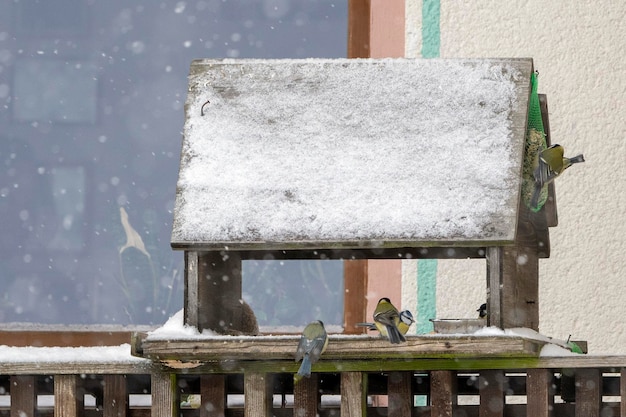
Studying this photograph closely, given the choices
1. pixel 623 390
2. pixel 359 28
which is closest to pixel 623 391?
pixel 623 390

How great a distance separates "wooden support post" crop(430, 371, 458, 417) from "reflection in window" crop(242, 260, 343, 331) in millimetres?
1782

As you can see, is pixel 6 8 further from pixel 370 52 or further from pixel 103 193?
pixel 370 52

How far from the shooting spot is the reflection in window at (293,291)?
445 cm

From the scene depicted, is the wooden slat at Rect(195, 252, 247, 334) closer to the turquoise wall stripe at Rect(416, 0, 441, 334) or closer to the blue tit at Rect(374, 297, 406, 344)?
the blue tit at Rect(374, 297, 406, 344)

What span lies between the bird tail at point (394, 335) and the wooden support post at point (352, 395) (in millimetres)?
201

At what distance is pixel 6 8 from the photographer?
460cm

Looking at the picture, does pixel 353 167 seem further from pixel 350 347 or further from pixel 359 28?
pixel 359 28

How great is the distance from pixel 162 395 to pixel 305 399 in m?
0.32

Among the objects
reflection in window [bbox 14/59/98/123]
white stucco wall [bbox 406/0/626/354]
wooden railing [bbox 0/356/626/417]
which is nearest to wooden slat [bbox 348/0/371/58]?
white stucco wall [bbox 406/0/626/354]

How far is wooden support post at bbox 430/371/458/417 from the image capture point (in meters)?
2.63

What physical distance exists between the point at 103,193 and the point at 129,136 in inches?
9.4

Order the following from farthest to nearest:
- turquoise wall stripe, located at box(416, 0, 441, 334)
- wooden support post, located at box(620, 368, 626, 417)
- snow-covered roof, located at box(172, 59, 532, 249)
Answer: turquoise wall stripe, located at box(416, 0, 441, 334) < wooden support post, located at box(620, 368, 626, 417) < snow-covered roof, located at box(172, 59, 532, 249)

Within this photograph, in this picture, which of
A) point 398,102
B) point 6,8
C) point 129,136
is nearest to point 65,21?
point 6,8

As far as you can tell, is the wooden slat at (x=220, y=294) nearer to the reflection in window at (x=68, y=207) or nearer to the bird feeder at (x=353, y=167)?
the bird feeder at (x=353, y=167)
